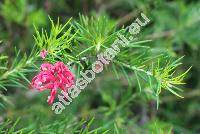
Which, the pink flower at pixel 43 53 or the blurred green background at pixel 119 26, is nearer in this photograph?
the pink flower at pixel 43 53

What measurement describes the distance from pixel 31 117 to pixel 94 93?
28cm

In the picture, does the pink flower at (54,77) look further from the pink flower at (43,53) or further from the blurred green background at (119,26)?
the blurred green background at (119,26)

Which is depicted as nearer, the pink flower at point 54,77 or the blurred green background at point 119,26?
the pink flower at point 54,77

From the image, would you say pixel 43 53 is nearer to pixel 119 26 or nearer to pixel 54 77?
pixel 54 77

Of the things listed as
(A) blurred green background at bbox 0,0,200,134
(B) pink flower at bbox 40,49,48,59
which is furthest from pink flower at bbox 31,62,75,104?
→ (A) blurred green background at bbox 0,0,200,134

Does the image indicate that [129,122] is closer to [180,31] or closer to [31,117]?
[31,117]

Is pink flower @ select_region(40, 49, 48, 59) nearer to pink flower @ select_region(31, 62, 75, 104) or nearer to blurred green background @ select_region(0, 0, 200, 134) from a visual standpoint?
pink flower @ select_region(31, 62, 75, 104)

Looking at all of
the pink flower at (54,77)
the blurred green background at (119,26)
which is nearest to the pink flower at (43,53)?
the pink flower at (54,77)

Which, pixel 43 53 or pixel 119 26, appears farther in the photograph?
pixel 119 26

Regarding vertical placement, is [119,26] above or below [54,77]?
above

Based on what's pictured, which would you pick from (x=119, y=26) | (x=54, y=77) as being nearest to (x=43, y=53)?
(x=54, y=77)

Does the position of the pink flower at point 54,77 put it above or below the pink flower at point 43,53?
below

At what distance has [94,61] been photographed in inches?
23.8

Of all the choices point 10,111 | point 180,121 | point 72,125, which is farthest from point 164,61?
point 180,121
